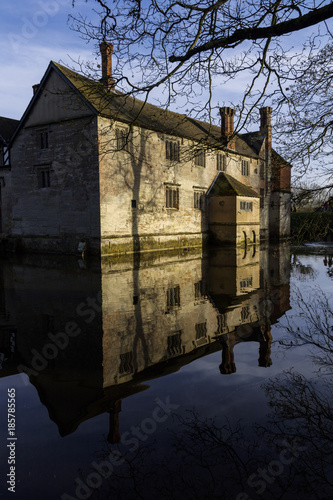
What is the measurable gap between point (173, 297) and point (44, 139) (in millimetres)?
16313

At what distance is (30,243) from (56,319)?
649 inches

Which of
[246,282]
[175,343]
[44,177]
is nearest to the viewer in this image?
[175,343]

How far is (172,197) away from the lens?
82.2 feet

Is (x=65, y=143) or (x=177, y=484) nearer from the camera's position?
(x=177, y=484)

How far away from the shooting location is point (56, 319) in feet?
24.4

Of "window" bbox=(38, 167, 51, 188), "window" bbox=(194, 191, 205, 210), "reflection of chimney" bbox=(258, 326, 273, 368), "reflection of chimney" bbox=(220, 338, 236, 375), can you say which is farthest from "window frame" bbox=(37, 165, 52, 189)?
"reflection of chimney" bbox=(220, 338, 236, 375)

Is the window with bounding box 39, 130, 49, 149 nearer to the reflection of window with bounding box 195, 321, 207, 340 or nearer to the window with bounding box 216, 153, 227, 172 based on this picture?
the window with bounding box 216, 153, 227, 172

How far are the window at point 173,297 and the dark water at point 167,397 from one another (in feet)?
0.61

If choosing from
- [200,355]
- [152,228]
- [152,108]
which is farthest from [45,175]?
[200,355]

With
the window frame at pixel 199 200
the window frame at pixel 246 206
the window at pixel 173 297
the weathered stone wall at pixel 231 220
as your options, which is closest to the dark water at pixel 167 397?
the window at pixel 173 297

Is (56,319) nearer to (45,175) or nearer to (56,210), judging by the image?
(56,210)

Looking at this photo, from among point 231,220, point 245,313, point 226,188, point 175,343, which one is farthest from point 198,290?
point 226,188

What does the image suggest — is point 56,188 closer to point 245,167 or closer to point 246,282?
point 246,282

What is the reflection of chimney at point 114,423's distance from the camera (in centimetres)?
340
